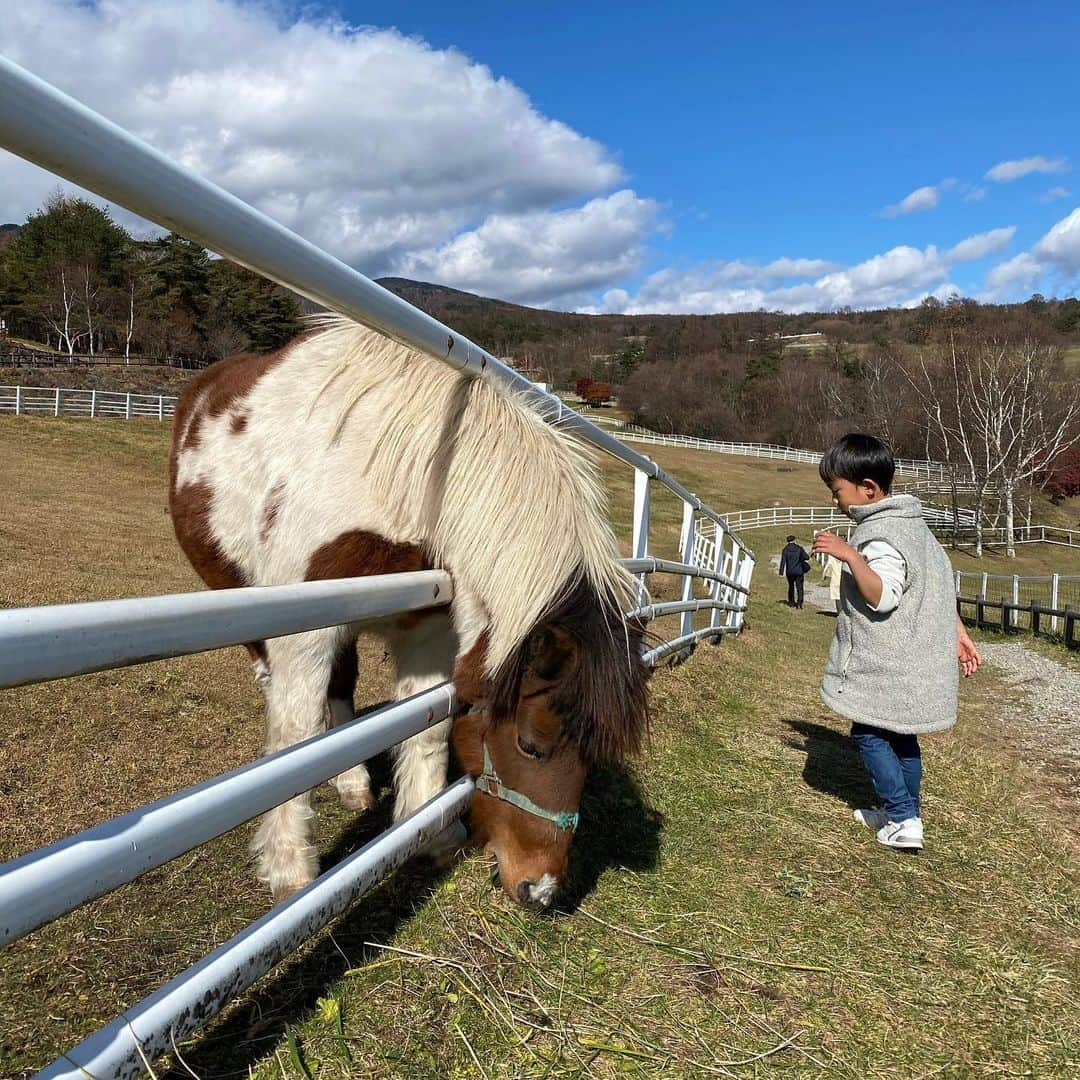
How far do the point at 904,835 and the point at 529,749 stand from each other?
72.6 inches

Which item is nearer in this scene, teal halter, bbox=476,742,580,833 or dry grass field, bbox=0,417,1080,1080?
dry grass field, bbox=0,417,1080,1080

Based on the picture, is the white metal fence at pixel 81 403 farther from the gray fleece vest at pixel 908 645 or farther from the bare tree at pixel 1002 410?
the bare tree at pixel 1002 410

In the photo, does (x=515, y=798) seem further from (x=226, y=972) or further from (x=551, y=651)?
(x=226, y=972)

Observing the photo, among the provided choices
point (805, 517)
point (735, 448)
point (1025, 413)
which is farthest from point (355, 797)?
point (735, 448)

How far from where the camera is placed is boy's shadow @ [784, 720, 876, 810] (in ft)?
12.7

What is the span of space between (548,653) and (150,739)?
2.44 metres

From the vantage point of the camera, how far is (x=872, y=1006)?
→ 212 cm

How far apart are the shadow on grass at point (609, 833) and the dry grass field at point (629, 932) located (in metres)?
0.01

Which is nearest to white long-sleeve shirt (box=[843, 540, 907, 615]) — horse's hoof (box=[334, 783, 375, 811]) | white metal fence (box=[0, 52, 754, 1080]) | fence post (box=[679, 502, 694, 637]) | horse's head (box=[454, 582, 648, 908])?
horse's head (box=[454, 582, 648, 908])

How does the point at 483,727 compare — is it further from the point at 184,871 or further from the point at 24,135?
the point at 24,135

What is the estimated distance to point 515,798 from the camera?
2.30 meters

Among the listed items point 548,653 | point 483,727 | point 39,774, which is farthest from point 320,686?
point 39,774

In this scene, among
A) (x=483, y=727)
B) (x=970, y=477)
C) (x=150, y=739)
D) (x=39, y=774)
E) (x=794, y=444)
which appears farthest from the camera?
(x=794, y=444)

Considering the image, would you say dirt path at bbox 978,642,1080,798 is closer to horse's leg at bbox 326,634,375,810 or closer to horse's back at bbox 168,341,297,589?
horse's leg at bbox 326,634,375,810
